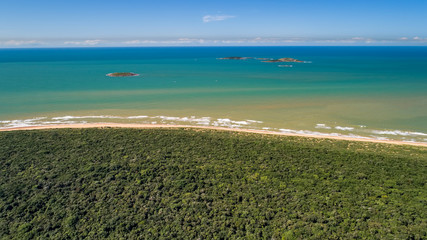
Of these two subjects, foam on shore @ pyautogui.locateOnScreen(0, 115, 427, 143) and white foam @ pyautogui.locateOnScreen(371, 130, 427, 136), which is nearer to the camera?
foam on shore @ pyautogui.locateOnScreen(0, 115, 427, 143)

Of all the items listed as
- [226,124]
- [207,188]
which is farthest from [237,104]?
[207,188]

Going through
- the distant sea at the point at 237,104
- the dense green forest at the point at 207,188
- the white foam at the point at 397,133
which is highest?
the distant sea at the point at 237,104

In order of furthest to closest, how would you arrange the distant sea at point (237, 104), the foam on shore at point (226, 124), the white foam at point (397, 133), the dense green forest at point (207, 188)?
1. the distant sea at point (237, 104)
2. the white foam at point (397, 133)
3. the foam on shore at point (226, 124)
4. the dense green forest at point (207, 188)

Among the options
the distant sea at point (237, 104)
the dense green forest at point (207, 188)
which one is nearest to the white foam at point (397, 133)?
the distant sea at point (237, 104)

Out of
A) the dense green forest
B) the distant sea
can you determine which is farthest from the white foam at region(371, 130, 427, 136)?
the dense green forest

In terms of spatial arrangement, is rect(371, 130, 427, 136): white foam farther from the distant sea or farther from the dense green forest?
the dense green forest

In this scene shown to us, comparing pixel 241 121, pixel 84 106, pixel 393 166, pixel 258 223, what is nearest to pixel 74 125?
pixel 84 106

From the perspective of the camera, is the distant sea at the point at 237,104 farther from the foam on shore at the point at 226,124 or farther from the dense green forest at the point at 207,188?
the dense green forest at the point at 207,188

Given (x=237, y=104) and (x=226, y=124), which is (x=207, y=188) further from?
(x=237, y=104)

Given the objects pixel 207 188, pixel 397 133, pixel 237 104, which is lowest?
pixel 207 188
